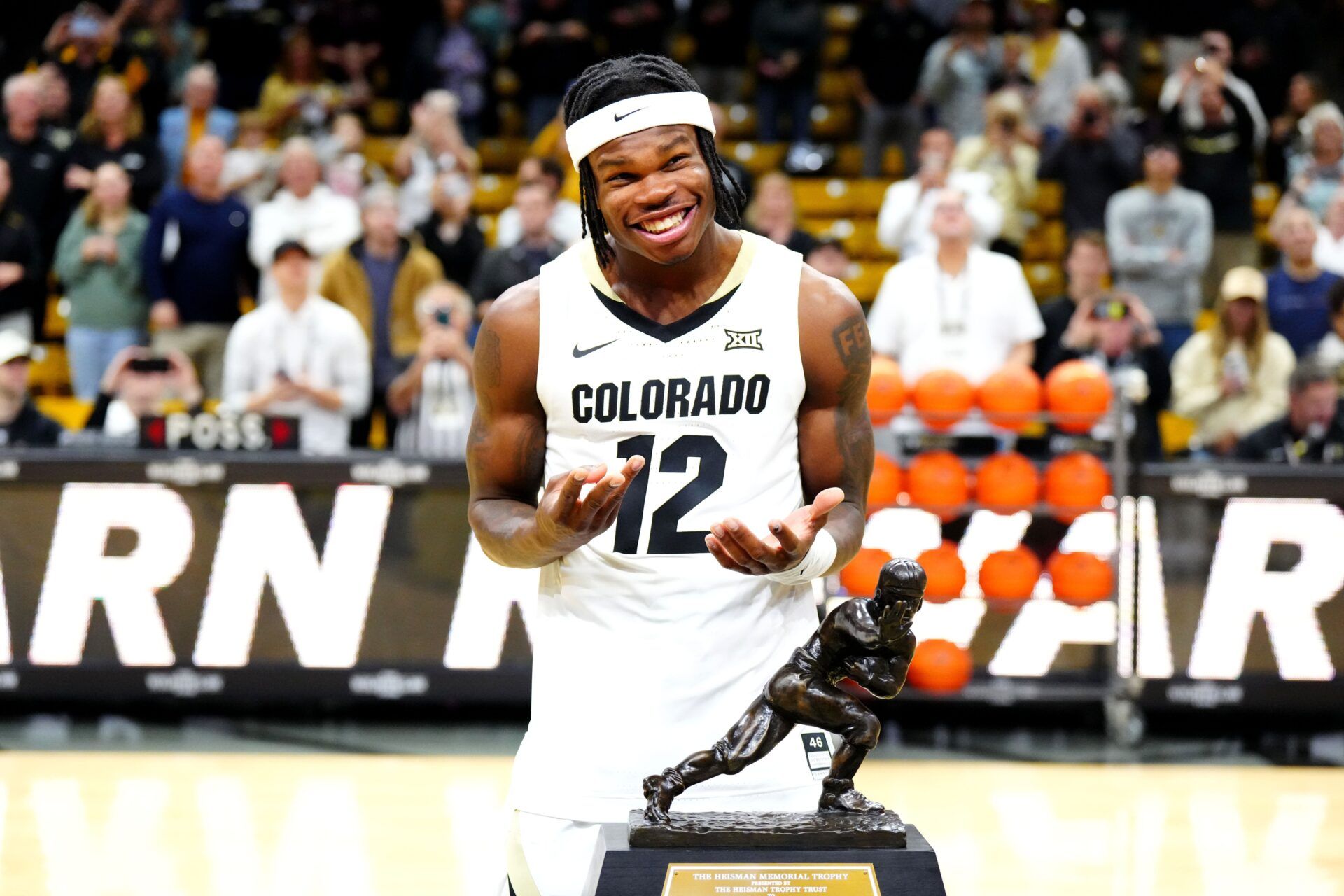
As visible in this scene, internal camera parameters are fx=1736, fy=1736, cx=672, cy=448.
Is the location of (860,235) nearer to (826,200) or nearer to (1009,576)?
(826,200)

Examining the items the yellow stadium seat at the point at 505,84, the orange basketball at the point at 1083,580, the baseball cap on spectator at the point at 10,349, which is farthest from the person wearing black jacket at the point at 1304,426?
the yellow stadium seat at the point at 505,84

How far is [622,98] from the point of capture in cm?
288

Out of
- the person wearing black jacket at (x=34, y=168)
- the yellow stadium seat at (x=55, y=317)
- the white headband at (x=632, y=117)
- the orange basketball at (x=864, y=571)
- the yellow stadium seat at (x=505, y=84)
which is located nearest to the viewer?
the white headband at (x=632, y=117)

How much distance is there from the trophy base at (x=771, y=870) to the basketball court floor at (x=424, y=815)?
330 cm

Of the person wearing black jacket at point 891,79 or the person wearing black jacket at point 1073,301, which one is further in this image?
the person wearing black jacket at point 891,79

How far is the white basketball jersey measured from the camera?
9.50 feet

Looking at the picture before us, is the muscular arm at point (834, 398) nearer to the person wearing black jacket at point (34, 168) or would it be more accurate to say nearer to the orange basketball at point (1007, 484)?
the orange basketball at point (1007, 484)

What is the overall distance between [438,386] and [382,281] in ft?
4.37

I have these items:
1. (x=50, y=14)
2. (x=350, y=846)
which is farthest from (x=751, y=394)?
(x=50, y=14)

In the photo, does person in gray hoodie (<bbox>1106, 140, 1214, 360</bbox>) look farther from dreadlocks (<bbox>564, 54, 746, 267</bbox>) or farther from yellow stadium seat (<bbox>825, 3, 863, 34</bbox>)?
dreadlocks (<bbox>564, 54, 746, 267</bbox>)

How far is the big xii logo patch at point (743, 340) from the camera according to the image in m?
2.92

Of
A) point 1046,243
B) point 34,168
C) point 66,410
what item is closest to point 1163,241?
point 1046,243

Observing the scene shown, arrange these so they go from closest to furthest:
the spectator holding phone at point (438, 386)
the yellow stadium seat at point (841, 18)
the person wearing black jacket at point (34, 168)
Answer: the spectator holding phone at point (438, 386)
the person wearing black jacket at point (34, 168)
the yellow stadium seat at point (841, 18)

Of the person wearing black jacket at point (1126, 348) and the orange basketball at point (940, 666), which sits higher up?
the person wearing black jacket at point (1126, 348)
